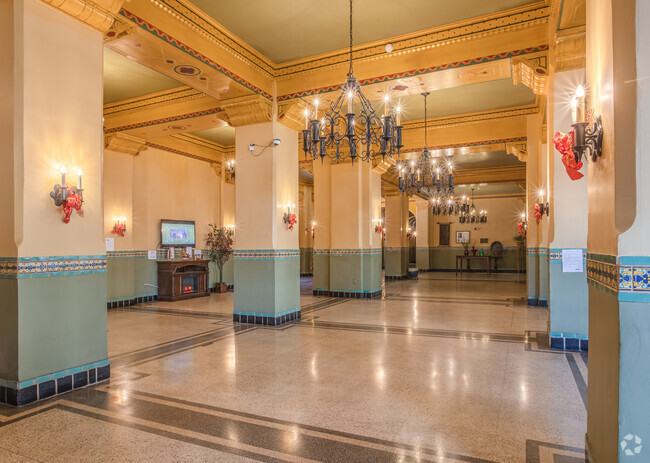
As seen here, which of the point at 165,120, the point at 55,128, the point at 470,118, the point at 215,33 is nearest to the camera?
the point at 55,128

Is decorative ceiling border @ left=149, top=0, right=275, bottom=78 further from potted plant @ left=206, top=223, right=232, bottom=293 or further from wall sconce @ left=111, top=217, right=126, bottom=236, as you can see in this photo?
potted plant @ left=206, top=223, right=232, bottom=293

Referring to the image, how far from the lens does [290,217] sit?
7.77 meters

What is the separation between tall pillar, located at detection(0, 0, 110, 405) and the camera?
371cm

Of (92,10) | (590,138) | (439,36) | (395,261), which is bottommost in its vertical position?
(395,261)

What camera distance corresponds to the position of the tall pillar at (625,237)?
6.00 feet

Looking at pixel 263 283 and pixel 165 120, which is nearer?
pixel 263 283

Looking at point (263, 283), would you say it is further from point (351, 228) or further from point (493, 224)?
point (493, 224)

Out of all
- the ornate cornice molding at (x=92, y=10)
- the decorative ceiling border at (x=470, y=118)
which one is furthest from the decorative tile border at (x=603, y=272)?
the decorative ceiling border at (x=470, y=118)

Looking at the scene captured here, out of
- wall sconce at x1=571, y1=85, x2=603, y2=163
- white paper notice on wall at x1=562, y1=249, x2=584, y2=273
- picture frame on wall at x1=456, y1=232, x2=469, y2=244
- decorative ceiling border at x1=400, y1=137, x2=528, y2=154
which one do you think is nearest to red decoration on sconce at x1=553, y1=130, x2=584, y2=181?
wall sconce at x1=571, y1=85, x2=603, y2=163

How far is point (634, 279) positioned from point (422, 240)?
65.7ft

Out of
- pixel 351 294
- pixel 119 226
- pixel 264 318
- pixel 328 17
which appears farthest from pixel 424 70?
pixel 119 226

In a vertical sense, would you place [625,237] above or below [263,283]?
above

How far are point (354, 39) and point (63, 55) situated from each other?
4120mm

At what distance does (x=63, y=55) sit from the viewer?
4.07 m
